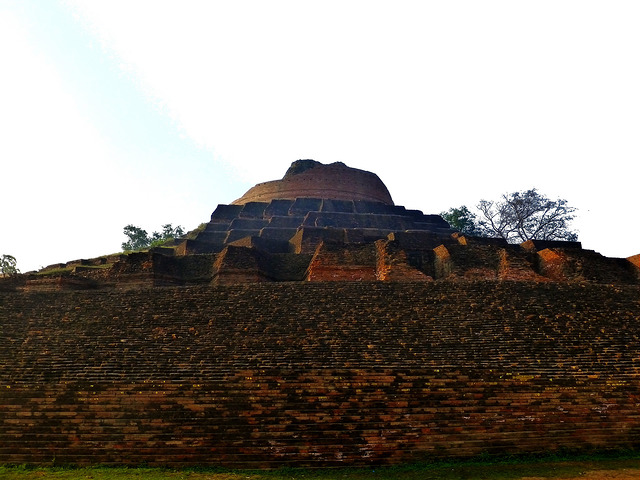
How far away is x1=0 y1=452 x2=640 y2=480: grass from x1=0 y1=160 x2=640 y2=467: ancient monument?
0.58ft

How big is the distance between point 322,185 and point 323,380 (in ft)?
68.3

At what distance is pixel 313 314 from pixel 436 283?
2.80 m

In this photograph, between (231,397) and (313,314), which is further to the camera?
(313,314)

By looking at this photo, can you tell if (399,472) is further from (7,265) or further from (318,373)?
(7,265)

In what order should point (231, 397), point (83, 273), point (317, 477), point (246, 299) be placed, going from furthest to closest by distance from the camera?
point (83, 273)
point (246, 299)
point (231, 397)
point (317, 477)

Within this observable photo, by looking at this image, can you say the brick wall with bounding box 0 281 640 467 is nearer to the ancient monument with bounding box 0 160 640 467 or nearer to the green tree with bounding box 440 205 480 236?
the ancient monument with bounding box 0 160 640 467

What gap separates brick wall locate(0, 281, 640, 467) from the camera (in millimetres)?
7781

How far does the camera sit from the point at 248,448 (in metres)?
7.68

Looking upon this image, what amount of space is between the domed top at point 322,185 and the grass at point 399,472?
69.7 ft

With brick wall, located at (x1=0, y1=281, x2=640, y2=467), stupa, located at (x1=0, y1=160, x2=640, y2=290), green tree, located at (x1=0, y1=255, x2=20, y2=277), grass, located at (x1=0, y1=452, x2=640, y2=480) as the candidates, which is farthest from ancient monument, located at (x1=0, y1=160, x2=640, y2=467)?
green tree, located at (x1=0, y1=255, x2=20, y2=277)

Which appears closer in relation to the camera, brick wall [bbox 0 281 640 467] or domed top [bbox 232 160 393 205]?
brick wall [bbox 0 281 640 467]

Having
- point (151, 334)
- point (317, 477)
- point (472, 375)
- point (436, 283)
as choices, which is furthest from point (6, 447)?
point (436, 283)

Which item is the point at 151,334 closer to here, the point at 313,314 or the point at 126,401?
the point at 126,401

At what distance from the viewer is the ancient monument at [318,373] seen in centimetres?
779
